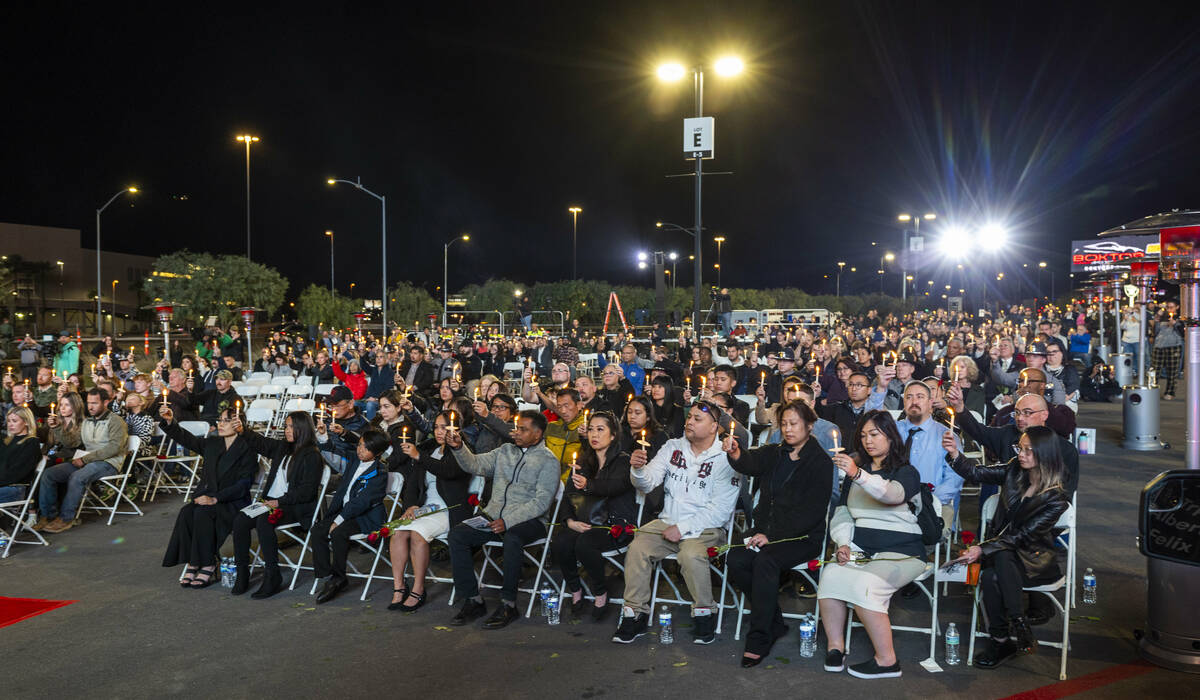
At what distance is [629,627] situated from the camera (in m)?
5.31

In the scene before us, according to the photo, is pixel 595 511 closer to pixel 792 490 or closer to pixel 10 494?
pixel 792 490

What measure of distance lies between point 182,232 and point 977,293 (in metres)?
59.7

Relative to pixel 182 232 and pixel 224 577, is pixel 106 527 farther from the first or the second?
pixel 182 232

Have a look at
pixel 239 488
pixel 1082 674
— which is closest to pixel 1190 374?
pixel 1082 674

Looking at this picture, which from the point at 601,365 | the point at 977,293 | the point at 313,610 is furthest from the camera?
the point at 977,293

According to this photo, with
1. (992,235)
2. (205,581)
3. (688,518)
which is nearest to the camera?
(688,518)

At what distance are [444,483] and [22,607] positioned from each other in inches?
123

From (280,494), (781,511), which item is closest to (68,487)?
(280,494)

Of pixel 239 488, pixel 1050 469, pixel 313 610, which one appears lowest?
pixel 313 610

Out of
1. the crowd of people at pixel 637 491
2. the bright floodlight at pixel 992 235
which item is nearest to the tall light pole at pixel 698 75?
the crowd of people at pixel 637 491

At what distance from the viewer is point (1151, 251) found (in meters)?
24.9

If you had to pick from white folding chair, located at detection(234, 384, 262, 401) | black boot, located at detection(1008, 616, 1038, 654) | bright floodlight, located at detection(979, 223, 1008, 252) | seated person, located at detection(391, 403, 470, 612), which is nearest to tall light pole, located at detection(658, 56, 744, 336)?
white folding chair, located at detection(234, 384, 262, 401)

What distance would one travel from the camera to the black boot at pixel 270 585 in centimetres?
627

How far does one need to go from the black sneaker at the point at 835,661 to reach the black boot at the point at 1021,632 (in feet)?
3.10
